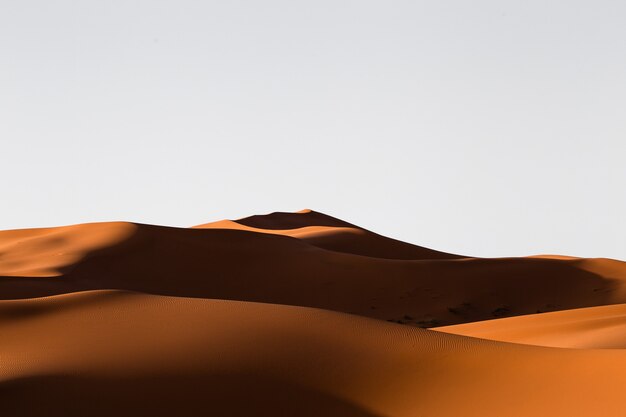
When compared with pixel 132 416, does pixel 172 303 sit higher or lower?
higher

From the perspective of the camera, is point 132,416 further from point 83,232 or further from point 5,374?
point 83,232

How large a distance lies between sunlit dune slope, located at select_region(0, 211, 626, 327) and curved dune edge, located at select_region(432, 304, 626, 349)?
5.10 metres

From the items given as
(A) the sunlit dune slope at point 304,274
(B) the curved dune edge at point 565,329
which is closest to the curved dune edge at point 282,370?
(B) the curved dune edge at point 565,329

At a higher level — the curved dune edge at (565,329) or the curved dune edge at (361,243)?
the curved dune edge at (361,243)

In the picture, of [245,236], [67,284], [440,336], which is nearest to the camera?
[440,336]

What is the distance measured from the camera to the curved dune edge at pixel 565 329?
380 inches

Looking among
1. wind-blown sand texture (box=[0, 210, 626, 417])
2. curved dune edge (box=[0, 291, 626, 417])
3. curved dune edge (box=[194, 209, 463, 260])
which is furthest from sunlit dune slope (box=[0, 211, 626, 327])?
curved dune edge (box=[0, 291, 626, 417])

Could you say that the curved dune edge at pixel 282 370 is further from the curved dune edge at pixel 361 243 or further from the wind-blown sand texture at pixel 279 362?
the curved dune edge at pixel 361 243

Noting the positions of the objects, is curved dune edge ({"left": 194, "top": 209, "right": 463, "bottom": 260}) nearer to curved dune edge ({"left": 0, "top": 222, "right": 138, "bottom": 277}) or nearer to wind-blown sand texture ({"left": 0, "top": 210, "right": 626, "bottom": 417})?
curved dune edge ({"left": 0, "top": 222, "right": 138, "bottom": 277})

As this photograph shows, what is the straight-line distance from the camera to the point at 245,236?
965 inches

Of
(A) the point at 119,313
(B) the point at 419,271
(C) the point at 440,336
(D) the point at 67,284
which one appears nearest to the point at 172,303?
(A) the point at 119,313

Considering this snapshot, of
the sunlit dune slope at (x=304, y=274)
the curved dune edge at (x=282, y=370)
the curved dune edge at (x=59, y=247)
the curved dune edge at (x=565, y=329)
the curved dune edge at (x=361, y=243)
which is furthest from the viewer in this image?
the curved dune edge at (x=361, y=243)

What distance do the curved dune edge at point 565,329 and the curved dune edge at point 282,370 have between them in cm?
276

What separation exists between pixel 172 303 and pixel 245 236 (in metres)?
16.1
